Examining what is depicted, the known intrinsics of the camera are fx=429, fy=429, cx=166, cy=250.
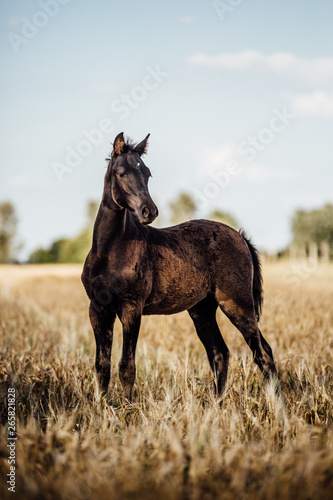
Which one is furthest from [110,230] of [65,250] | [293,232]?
[65,250]

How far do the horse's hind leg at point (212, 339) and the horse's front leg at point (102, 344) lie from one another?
3.94 feet

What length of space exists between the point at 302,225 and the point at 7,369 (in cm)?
6500

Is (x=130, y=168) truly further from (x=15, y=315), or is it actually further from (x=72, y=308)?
(x=72, y=308)

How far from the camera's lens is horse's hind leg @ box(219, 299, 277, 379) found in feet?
14.7

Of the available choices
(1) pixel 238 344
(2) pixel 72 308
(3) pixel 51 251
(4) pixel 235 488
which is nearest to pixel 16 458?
(4) pixel 235 488

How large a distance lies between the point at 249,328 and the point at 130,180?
6.63ft

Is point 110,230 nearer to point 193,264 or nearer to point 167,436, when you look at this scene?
point 193,264

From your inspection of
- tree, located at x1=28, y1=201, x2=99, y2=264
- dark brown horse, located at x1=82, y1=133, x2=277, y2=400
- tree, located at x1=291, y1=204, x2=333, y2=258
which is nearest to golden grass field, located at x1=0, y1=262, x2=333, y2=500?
dark brown horse, located at x1=82, y1=133, x2=277, y2=400

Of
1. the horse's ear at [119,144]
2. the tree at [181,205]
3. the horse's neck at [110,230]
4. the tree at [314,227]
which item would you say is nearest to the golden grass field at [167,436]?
the horse's neck at [110,230]

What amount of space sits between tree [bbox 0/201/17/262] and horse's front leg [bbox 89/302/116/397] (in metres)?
60.9

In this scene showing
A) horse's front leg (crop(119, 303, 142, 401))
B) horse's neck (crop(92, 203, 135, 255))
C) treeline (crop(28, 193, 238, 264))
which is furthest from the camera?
treeline (crop(28, 193, 238, 264))

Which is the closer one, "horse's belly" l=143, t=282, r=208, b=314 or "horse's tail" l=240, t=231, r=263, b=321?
"horse's belly" l=143, t=282, r=208, b=314

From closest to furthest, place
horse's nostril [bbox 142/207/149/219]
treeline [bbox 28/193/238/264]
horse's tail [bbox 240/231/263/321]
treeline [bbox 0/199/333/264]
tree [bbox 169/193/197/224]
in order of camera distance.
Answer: horse's nostril [bbox 142/207/149/219] → horse's tail [bbox 240/231/263/321] → tree [bbox 169/193/197/224] → treeline [bbox 28/193/238/264] → treeline [bbox 0/199/333/264]

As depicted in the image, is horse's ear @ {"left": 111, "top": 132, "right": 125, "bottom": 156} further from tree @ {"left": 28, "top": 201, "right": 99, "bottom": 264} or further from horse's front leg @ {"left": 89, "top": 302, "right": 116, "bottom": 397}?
tree @ {"left": 28, "top": 201, "right": 99, "bottom": 264}
